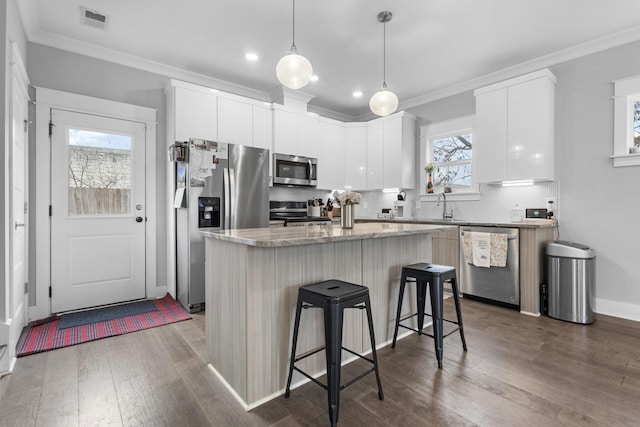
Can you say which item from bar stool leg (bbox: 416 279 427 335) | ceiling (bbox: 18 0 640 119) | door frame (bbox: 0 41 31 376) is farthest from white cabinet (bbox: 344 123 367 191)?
door frame (bbox: 0 41 31 376)

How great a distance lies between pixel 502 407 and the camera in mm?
1728

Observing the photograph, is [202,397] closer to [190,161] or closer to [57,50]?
[190,161]

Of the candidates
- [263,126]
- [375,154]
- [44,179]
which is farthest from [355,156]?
[44,179]

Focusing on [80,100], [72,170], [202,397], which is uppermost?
[80,100]

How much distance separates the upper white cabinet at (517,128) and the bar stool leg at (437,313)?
219 centimetres

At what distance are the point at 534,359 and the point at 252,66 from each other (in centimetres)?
402

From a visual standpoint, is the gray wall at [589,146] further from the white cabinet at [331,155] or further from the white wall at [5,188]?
the white cabinet at [331,155]

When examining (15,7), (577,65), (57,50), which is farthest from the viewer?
(577,65)

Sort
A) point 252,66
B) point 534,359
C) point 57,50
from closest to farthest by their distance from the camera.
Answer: point 534,359 < point 57,50 < point 252,66

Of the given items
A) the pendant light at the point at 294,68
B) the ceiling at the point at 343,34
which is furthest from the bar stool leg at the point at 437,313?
the ceiling at the point at 343,34

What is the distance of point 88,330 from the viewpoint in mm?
2811

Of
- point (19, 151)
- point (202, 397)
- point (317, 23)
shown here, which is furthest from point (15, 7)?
point (202, 397)

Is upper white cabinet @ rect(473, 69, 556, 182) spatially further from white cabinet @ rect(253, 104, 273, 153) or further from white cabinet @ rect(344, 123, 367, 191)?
white cabinet @ rect(253, 104, 273, 153)

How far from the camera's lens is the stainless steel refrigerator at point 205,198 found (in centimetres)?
338
